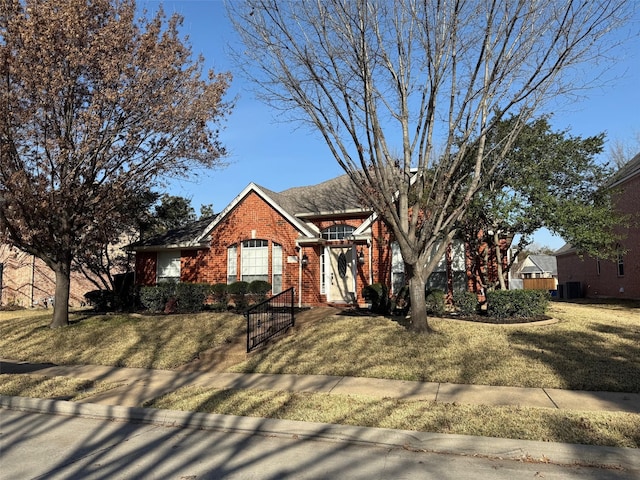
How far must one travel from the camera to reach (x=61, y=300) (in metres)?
14.1

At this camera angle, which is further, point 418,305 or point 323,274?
point 323,274

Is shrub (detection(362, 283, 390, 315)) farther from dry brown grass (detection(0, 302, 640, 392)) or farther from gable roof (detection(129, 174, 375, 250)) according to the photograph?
gable roof (detection(129, 174, 375, 250))

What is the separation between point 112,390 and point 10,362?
4678mm

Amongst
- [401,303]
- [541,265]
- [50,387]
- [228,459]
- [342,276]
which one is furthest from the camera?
[541,265]

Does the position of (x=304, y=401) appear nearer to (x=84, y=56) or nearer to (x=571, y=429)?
(x=571, y=429)

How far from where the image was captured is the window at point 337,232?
712 inches

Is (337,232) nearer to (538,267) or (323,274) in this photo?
(323,274)

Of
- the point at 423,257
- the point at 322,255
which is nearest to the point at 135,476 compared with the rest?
the point at 423,257

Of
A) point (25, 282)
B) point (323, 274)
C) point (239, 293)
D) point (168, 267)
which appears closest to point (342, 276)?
point (323, 274)

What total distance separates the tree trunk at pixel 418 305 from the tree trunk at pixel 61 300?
10.2m

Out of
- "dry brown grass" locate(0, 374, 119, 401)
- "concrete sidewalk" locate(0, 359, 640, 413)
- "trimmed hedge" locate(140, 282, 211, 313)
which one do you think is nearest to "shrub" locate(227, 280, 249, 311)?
"trimmed hedge" locate(140, 282, 211, 313)

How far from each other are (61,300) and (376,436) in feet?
39.9

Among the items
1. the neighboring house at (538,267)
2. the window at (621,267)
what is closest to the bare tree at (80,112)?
the window at (621,267)

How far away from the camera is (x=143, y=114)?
13.5 metres
